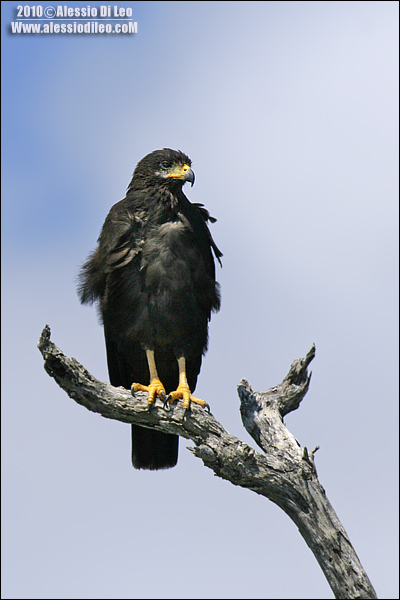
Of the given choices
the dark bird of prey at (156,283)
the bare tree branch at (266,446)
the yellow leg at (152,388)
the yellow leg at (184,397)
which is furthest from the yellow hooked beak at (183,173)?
the bare tree branch at (266,446)

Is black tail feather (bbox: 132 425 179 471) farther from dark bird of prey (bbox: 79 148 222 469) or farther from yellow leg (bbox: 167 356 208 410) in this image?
yellow leg (bbox: 167 356 208 410)

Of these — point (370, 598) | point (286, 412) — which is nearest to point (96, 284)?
point (286, 412)

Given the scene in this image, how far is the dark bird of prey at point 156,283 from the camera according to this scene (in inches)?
316

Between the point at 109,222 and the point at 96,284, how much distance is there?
64cm

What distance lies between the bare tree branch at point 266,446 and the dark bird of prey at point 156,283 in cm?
64

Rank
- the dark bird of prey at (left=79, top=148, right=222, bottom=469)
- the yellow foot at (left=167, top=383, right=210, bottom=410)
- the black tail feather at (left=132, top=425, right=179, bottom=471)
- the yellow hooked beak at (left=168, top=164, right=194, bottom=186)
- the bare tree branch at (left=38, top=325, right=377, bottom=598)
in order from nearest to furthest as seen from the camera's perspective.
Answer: the bare tree branch at (left=38, top=325, right=377, bottom=598), the yellow foot at (left=167, top=383, right=210, bottom=410), the dark bird of prey at (left=79, top=148, right=222, bottom=469), the yellow hooked beak at (left=168, top=164, right=194, bottom=186), the black tail feather at (left=132, top=425, right=179, bottom=471)

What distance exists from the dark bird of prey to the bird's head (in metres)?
0.01

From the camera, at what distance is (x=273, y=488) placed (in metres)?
6.50

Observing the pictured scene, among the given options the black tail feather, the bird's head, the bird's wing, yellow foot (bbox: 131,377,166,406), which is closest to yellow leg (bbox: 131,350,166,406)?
yellow foot (bbox: 131,377,166,406)

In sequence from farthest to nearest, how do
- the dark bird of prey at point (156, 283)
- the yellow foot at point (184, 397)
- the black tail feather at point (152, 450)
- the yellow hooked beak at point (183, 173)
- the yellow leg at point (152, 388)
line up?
the black tail feather at point (152, 450) → the yellow hooked beak at point (183, 173) → the dark bird of prey at point (156, 283) → the yellow foot at point (184, 397) → the yellow leg at point (152, 388)

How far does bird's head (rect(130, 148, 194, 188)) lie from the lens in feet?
27.6

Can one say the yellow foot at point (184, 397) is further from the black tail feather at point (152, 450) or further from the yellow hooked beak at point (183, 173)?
the yellow hooked beak at point (183, 173)

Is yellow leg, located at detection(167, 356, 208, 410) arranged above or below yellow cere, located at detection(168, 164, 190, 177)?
below

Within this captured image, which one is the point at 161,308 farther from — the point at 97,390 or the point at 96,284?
the point at 97,390
